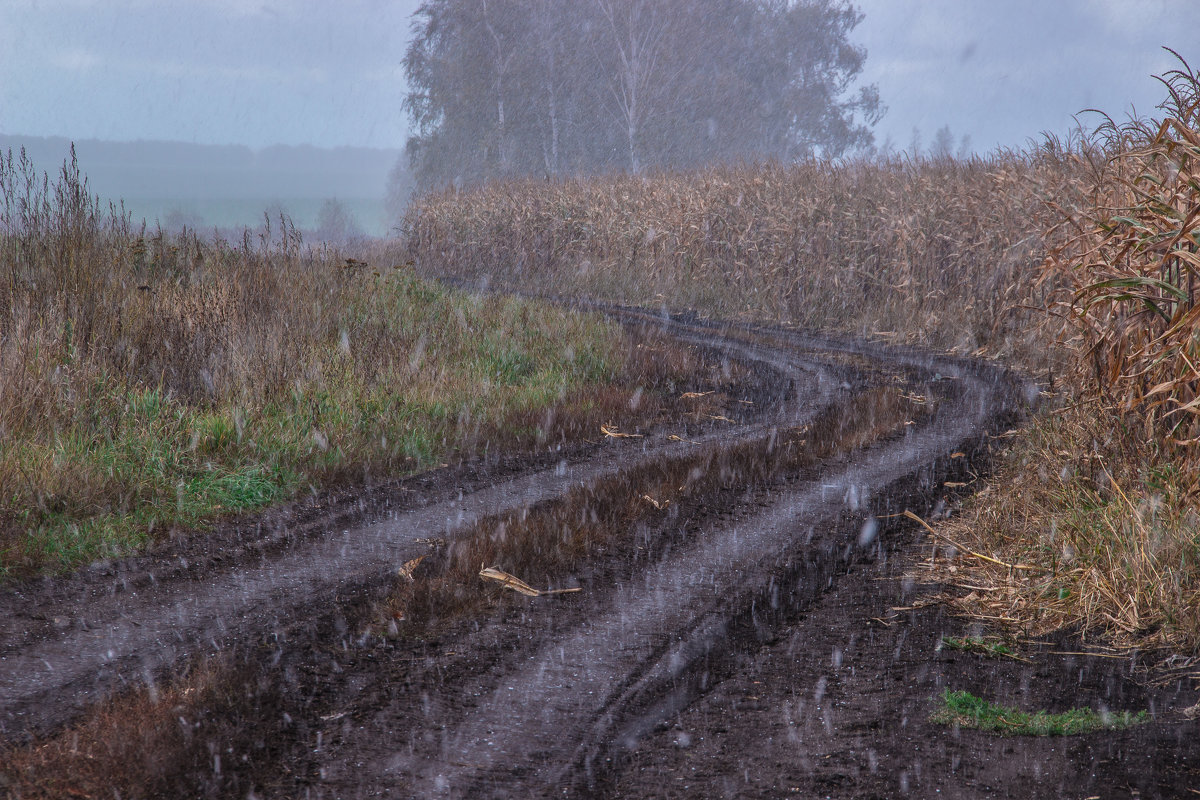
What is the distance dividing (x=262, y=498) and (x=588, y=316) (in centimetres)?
880

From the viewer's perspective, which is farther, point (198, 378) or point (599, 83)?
point (599, 83)

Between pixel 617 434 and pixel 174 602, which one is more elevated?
pixel 617 434

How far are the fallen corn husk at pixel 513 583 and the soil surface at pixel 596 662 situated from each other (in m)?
0.10

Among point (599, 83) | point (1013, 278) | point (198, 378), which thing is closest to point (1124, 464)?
point (198, 378)

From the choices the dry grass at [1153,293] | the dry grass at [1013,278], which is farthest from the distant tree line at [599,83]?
the dry grass at [1153,293]

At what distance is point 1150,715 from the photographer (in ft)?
9.92

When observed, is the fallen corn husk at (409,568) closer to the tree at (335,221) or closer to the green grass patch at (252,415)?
the green grass patch at (252,415)

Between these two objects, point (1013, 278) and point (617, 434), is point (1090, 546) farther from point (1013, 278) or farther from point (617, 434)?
point (1013, 278)

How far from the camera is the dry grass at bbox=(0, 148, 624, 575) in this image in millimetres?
5605

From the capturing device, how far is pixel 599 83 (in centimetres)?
4266

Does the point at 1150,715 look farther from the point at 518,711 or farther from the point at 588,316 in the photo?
the point at 588,316

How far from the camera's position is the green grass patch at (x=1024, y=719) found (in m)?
2.97

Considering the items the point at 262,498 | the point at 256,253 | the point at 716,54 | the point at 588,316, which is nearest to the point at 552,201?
the point at 588,316

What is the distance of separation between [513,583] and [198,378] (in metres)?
4.85
